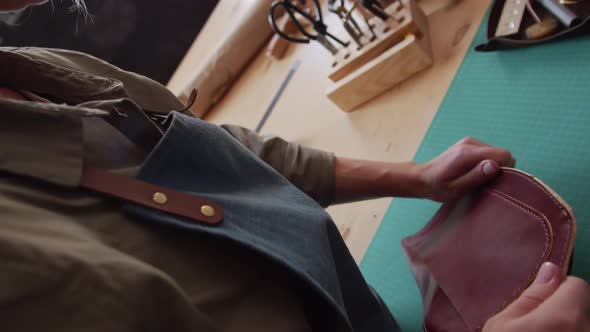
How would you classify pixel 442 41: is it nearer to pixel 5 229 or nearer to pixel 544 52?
pixel 544 52

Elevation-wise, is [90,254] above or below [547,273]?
below

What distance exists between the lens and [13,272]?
261 mm

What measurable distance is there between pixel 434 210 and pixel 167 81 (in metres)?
1.11

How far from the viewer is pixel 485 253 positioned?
427mm

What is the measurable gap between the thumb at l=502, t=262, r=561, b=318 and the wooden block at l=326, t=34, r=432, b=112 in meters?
0.46

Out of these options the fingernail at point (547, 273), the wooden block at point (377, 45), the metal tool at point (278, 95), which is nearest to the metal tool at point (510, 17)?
the wooden block at point (377, 45)

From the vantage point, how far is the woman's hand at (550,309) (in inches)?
11.4

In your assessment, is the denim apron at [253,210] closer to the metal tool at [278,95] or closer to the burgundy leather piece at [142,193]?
the burgundy leather piece at [142,193]

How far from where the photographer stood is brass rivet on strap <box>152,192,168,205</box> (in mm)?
340

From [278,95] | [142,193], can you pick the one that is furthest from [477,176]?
[278,95]

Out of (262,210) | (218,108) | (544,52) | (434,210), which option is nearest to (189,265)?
(262,210)

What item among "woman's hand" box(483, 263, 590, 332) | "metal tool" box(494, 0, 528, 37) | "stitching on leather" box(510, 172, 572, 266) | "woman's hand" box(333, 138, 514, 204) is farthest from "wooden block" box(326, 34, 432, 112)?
"woman's hand" box(483, 263, 590, 332)

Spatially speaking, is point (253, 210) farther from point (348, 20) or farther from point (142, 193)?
point (348, 20)

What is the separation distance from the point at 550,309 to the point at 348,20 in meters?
0.60
